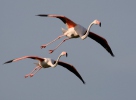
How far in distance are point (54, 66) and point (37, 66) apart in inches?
75.3

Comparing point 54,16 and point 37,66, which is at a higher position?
point 54,16

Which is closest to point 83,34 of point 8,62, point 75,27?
point 75,27

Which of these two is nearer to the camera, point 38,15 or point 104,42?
point 38,15

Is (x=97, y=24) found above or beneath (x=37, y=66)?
above

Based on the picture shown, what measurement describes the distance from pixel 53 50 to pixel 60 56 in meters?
1.76

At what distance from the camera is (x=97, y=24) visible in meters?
51.3

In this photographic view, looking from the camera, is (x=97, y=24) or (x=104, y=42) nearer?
(x=97, y=24)

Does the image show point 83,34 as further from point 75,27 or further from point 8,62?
point 8,62

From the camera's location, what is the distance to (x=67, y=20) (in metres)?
53.0

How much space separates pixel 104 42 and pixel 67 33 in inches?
113

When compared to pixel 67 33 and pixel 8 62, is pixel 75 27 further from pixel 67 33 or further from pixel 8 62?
pixel 8 62

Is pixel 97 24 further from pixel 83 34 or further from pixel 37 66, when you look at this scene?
pixel 37 66

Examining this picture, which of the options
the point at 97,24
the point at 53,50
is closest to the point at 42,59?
the point at 53,50

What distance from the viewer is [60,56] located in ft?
171
